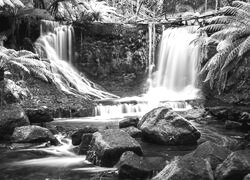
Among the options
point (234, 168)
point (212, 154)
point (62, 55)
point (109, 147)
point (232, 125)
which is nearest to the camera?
point (234, 168)

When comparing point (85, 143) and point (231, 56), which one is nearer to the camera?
point (85, 143)

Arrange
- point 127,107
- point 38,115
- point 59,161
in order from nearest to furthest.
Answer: point 59,161
point 38,115
point 127,107

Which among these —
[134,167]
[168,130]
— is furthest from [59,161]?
[168,130]

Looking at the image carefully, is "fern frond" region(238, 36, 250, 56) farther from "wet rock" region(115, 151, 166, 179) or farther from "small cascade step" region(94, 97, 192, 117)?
"small cascade step" region(94, 97, 192, 117)

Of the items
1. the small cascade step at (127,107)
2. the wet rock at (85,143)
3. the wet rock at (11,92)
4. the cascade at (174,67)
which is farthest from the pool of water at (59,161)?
the cascade at (174,67)

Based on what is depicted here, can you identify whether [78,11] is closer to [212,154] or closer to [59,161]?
[59,161]

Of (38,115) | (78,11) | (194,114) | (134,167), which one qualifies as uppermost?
(78,11)

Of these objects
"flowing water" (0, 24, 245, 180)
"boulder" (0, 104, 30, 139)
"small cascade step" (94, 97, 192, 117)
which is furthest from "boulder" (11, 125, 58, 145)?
"small cascade step" (94, 97, 192, 117)

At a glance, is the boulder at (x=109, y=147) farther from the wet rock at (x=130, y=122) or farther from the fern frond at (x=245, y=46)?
the fern frond at (x=245, y=46)

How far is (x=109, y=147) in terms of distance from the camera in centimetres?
672

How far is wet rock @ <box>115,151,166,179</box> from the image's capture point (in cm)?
595

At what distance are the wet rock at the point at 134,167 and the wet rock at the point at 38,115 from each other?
17.7 ft

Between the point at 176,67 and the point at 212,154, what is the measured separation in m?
11.3

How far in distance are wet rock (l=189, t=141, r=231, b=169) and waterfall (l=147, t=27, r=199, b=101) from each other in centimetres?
981
